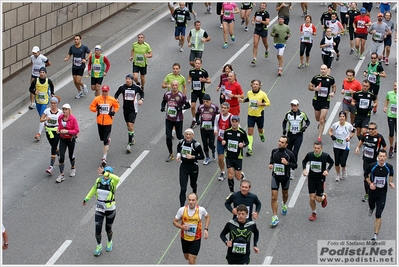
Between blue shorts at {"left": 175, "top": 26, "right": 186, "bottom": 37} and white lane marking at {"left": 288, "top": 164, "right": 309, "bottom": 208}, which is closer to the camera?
white lane marking at {"left": 288, "top": 164, "right": 309, "bottom": 208}

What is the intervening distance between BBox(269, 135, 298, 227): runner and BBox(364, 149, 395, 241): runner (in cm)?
141

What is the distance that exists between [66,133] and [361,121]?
21.2ft

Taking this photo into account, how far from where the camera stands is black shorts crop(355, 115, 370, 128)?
20989 millimetres

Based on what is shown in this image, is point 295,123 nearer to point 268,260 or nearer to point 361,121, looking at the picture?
point 361,121

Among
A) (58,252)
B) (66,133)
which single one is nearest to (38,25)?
(66,133)

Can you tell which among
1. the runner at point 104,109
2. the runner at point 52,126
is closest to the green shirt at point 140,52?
the runner at point 104,109

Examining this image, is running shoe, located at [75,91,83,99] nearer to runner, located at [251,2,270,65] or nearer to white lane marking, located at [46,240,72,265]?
runner, located at [251,2,270,65]

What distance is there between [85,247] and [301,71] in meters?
11.3

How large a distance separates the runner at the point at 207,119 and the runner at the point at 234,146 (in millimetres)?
1043

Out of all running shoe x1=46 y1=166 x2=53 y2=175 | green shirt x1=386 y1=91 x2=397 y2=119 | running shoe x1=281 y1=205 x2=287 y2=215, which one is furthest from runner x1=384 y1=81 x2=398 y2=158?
running shoe x1=46 y1=166 x2=53 y2=175

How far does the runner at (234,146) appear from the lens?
18.6 m

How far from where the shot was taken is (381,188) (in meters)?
17.4

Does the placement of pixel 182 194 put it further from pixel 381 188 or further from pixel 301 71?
pixel 301 71

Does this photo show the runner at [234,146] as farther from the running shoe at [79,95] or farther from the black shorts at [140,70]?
the running shoe at [79,95]
